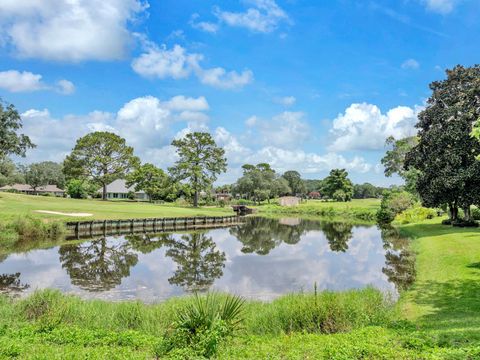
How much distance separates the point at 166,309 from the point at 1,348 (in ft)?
16.7

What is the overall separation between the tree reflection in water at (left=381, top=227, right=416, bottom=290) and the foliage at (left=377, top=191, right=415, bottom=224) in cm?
2226

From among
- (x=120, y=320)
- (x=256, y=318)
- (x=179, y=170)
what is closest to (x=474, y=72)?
(x=256, y=318)

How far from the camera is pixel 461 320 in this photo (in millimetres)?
10430

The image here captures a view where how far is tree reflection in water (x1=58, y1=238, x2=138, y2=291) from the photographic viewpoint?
1973 centimetres

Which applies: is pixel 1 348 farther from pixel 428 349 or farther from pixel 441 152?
pixel 441 152

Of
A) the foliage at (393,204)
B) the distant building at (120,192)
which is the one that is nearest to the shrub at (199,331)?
the foliage at (393,204)

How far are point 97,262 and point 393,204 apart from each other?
146 feet

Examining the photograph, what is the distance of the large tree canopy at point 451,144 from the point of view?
30.5m

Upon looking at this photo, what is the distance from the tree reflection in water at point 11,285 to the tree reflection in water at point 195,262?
6861 mm

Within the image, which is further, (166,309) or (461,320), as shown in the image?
(166,309)

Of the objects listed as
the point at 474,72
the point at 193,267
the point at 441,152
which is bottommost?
the point at 193,267

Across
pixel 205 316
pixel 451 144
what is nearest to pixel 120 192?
pixel 451 144

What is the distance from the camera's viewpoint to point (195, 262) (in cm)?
2592

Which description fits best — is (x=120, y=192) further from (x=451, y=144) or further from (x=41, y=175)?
(x=451, y=144)
